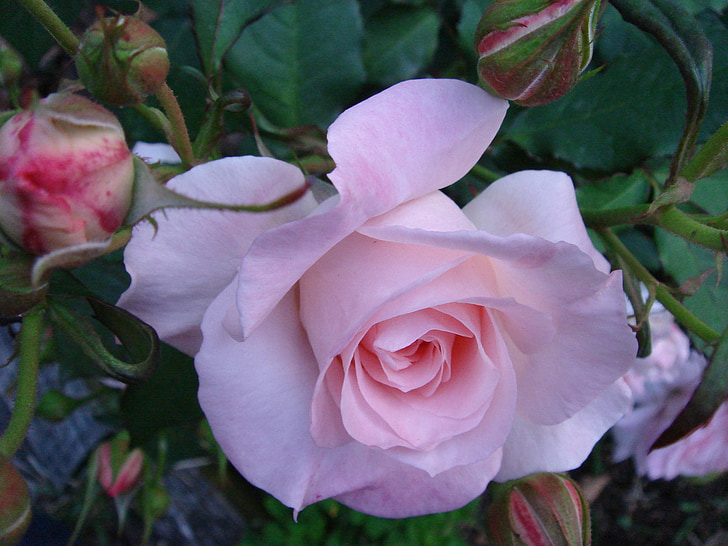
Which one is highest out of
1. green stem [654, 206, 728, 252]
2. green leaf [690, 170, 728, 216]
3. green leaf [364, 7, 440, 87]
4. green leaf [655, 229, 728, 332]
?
green leaf [364, 7, 440, 87]

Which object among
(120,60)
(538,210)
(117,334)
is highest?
(120,60)

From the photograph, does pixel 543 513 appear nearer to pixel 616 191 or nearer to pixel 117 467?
pixel 616 191

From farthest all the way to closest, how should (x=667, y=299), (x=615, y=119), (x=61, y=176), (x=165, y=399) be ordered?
(x=165, y=399) < (x=615, y=119) < (x=667, y=299) < (x=61, y=176)

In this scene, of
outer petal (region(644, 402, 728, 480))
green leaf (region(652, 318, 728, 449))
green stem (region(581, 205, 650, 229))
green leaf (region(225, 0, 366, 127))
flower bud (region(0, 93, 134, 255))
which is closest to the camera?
flower bud (region(0, 93, 134, 255))

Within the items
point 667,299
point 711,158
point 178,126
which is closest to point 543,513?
point 667,299

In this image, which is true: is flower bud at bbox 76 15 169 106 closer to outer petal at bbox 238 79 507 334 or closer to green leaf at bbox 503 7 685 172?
outer petal at bbox 238 79 507 334

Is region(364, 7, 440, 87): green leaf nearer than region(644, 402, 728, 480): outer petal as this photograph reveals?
Yes

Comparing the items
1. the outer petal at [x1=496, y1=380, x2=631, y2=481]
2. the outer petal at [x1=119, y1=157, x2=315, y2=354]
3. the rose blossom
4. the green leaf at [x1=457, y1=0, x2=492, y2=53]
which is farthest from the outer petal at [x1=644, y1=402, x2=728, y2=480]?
the outer petal at [x1=119, y1=157, x2=315, y2=354]
